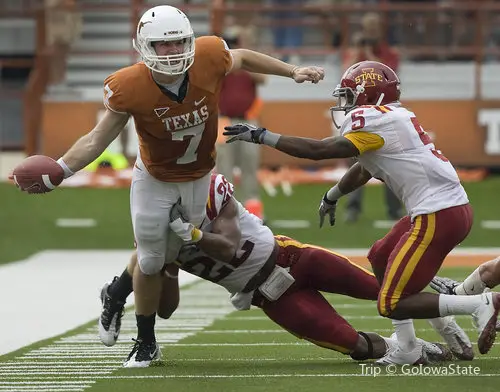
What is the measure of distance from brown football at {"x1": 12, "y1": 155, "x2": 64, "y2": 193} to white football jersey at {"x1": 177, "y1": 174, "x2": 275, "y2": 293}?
2.47ft

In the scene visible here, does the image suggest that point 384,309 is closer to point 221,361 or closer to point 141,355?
point 221,361

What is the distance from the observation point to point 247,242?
7.25 m

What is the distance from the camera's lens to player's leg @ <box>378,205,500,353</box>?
6594 mm

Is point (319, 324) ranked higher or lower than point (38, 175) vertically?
lower

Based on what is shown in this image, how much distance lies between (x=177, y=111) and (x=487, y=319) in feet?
5.84

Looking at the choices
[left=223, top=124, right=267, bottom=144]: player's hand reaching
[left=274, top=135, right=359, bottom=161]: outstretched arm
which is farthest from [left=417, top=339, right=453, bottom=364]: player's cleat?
[left=223, top=124, right=267, bottom=144]: player's hand reaching

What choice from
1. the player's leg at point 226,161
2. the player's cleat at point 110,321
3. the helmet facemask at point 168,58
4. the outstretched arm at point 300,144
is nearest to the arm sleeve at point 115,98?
the helmet facemask at point 168,58

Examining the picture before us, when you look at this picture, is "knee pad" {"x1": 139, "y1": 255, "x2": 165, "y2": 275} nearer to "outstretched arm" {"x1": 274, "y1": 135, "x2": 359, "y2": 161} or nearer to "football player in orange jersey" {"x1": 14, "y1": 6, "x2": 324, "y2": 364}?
"football player in orange jersey" {"x1": 14, "y1": 6, "x2": 324, "y2": 364}

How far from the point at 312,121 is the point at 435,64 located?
2294 millimetres

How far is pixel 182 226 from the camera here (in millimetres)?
6891

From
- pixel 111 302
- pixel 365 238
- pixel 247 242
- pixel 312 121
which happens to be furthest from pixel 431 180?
pixel 312 121

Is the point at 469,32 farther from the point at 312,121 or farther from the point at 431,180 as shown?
the point at 431,180

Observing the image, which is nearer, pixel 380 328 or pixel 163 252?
pixel 163 252

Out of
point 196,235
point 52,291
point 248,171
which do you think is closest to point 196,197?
point 196,235
